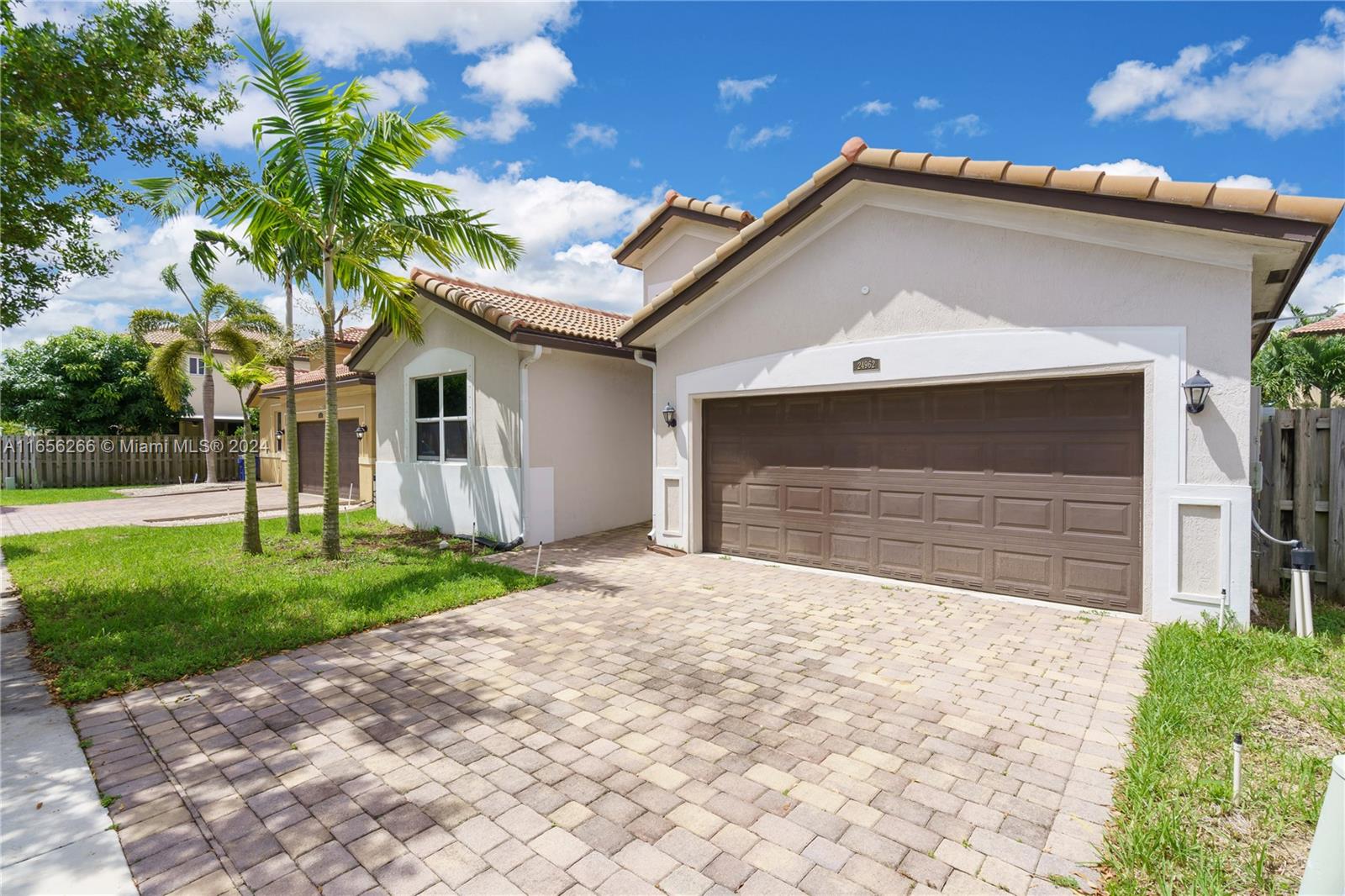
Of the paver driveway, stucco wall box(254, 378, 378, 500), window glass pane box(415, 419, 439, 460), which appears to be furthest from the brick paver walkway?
the paver driveway

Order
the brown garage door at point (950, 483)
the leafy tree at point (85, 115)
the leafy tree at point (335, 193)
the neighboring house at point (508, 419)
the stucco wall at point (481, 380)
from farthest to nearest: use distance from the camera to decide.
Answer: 1. the stucco wall at point (481, 380)
2. the neighboring house at point (508, 419)
3. the leafy tree at point (335, 193)
4. the brown garage door at point (950, 483)
5. the leafy tree at point (85, 115)

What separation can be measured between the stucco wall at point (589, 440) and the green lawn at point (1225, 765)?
884 centimetres

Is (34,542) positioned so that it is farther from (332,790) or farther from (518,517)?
(332,790)

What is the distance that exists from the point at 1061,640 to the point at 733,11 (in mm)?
8754

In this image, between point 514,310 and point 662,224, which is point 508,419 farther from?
point 662,224

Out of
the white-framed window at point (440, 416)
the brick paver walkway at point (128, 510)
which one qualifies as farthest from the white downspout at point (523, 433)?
the brick paver walkway at point (128, 510)

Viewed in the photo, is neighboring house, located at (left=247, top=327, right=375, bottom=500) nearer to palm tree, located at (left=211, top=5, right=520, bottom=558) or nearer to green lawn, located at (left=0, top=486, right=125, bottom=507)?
palm tree, located at (left=211, top=5, right=520, bottom=558)

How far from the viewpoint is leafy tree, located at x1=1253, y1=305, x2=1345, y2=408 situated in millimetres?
13492

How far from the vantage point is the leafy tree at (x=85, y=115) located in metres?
4.83

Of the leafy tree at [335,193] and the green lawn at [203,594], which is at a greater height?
the leafy tree at [335,193]

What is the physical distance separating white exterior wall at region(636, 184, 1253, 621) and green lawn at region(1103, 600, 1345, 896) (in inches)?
43.3

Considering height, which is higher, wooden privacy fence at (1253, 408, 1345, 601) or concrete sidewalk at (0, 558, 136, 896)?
wooden privacy fence at (1253, 408, 1345, 601)

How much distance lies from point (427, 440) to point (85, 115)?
8.23 meters

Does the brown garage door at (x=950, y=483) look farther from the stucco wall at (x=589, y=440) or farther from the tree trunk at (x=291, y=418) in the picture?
the tree trunk at (x=291, y=418)
